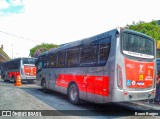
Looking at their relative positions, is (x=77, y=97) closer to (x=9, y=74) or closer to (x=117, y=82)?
(x=117, y=82)

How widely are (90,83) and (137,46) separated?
2.52m

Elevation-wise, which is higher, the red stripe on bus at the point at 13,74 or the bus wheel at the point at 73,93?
the red stripe on bus at the point at 13,74

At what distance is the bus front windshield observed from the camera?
7959mm

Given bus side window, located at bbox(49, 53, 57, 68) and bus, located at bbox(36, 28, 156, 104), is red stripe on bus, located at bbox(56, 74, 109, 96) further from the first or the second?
bus side window, located at bbox(49, 53, 57, 68)

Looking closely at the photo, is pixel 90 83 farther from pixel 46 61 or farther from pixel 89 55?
pixel 46 61

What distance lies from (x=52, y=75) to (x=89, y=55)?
492 cm

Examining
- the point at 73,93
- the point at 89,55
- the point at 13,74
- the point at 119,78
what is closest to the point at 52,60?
the point at 73,93

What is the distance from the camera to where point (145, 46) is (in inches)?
341

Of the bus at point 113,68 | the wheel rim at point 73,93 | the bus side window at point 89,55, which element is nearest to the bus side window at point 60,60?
the bus at point 113,68

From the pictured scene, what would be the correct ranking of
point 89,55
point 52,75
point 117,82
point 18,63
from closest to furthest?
point 117,82 → point 89,55 → point 52,75 → point 18,63

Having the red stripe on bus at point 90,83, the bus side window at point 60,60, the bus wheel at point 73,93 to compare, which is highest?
the bus side window at point 60,60

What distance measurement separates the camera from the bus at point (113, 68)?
767cm

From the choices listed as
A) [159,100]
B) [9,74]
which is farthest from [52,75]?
[9,74]

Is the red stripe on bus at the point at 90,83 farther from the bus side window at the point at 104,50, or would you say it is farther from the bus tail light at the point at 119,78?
the bus side window at the point at 104,50
